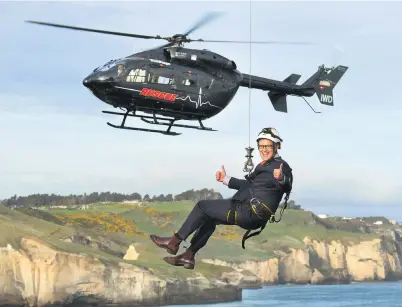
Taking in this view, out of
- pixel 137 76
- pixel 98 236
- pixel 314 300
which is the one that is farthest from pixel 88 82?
pixel 314 300

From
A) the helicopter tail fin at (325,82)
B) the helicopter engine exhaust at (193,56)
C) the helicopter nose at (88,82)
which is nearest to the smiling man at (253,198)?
the helicopter nose at (88,82)

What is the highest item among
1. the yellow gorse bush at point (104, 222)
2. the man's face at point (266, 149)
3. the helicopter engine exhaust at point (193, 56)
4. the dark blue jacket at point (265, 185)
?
the yellow gorse bush at point (104, 222)

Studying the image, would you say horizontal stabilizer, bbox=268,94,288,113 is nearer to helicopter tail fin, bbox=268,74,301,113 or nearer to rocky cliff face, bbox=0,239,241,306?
helicopter tail fin, bbox=268,74,301,113

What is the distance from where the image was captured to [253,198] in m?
16.9

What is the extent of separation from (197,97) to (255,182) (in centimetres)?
1631

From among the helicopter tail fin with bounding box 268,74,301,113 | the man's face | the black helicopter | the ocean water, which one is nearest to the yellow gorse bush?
the ocean water

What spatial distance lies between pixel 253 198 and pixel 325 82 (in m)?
28.7

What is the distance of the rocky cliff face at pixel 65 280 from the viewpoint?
124625mm

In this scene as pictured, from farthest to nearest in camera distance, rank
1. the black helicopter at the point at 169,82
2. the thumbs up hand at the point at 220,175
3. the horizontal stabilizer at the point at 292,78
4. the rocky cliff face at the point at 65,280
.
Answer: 1. the rocky cliff face at the point at 65,280
2. the horizontal stabilizer at the point at 292,78
3. the black helicopter at the point at 169,82
4. the thumbs up hand at the point at 220,175

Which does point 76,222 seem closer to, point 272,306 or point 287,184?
point 272,306

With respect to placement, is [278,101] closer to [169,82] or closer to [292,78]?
[292,78]

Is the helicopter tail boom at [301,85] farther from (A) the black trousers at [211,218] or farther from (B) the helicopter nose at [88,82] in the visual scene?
(A) the black trousers at [211,218]

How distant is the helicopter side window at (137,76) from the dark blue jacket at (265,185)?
15742mm

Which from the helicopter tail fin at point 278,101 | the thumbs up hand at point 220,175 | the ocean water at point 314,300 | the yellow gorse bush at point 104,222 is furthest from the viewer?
the yellow gorse bush at point 104,222
